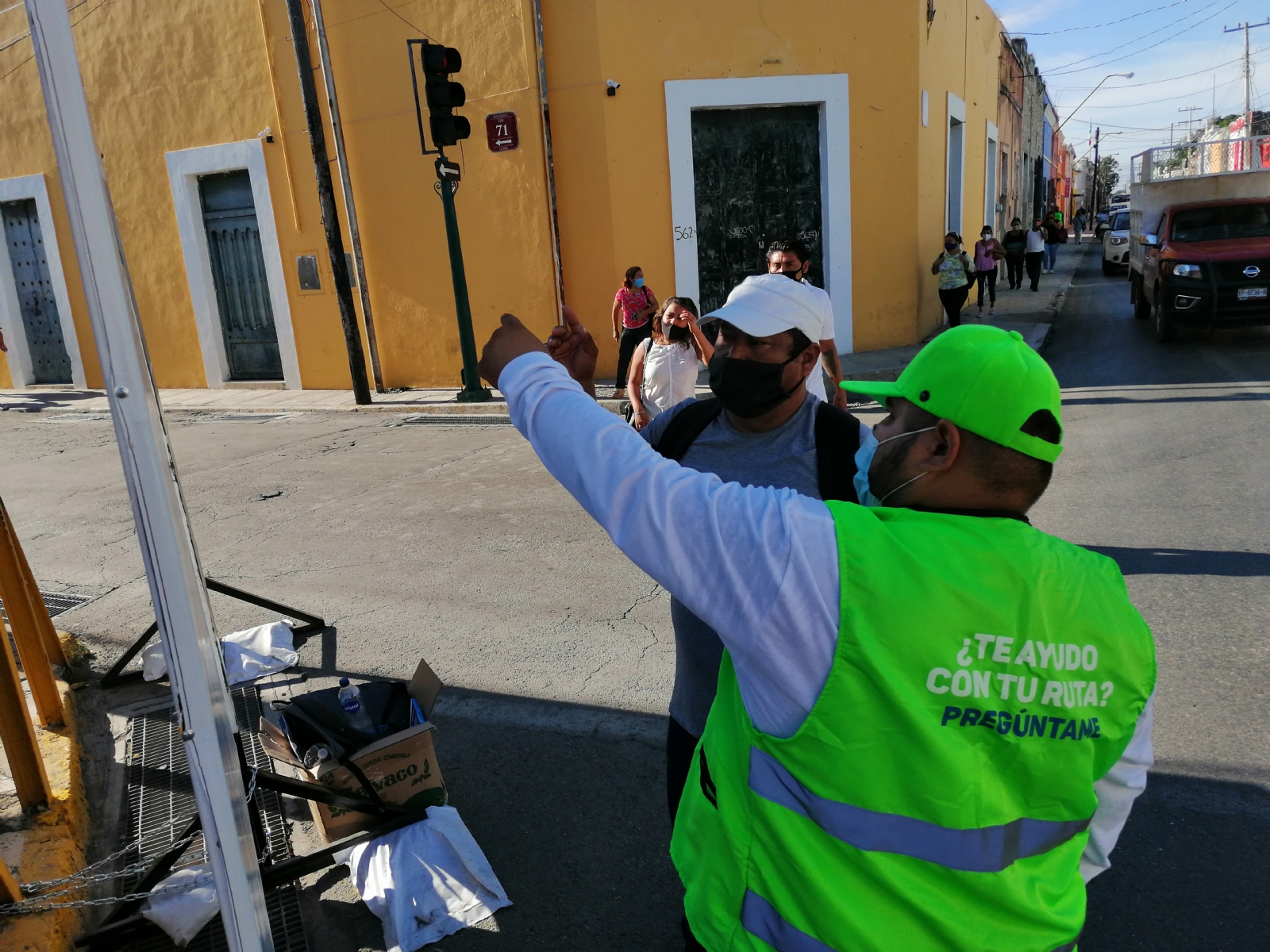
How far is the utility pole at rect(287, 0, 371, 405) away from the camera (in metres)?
12.1

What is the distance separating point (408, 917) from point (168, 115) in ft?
49.6

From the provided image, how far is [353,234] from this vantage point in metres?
13.3

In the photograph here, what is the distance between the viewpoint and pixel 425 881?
295 centimetres

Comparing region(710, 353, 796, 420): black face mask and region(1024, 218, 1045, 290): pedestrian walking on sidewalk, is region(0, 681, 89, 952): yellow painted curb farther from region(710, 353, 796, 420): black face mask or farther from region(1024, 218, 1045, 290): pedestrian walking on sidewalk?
region(1024, 218, 1045, 290): pedestrian walking on sidewalk

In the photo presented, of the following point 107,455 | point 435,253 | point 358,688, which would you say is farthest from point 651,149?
point 358,688

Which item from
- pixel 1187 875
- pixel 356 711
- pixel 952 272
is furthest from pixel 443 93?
pixel 1187 875

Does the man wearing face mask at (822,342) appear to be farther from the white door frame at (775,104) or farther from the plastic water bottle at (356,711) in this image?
the white door frame at (775,104)

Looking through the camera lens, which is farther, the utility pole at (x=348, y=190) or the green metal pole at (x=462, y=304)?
the utility pole at (x=348, y=190)

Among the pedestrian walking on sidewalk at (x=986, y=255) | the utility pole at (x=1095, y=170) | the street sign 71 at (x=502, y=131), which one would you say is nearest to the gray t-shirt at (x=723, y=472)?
the street sign 71 at (x=502, y=131)

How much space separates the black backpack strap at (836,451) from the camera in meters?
2.24

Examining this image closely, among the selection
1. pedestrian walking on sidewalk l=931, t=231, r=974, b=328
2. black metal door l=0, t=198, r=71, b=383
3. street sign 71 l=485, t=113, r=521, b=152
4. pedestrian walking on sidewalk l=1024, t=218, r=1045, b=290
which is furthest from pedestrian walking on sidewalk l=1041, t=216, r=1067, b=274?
black metal door l=0, t=198, r=71, b=383

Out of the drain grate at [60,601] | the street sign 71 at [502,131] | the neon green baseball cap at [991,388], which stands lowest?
the drain grate at [60,601]

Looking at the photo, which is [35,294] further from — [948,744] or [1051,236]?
[1051,236]

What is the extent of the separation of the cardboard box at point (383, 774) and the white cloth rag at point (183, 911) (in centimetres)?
44
